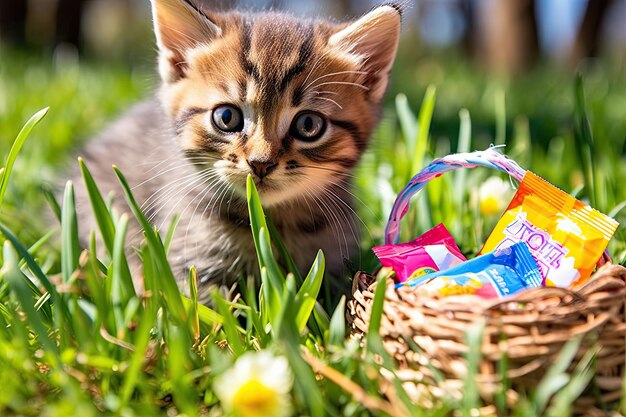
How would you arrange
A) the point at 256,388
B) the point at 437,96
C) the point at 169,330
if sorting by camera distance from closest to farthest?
the point at 256,388 → the point at 169,330 → the point at 437,96

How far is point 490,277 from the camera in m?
1.33

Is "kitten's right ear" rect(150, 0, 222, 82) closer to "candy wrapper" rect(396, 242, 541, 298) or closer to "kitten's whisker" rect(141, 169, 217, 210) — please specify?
"kitten's whisker" rect(141, 169, 217, 210)

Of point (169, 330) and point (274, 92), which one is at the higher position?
point (274, 92)

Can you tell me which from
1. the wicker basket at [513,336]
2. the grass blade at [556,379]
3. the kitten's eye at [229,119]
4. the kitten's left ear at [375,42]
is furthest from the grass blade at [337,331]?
the kitten's left ear at [375,42]

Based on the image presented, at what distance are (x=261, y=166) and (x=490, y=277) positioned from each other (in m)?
0.59

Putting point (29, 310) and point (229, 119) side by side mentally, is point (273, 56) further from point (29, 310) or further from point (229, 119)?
point (29, 310)

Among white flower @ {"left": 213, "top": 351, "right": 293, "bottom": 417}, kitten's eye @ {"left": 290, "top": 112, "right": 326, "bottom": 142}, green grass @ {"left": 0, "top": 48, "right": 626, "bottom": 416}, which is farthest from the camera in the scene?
kitten's eye @ {"left": 290, "top": 112, "right": 326, "bottom": 142}

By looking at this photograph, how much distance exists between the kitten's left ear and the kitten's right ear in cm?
35

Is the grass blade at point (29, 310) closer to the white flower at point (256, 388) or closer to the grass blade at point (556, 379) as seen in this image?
the white flower at point (256, 388)

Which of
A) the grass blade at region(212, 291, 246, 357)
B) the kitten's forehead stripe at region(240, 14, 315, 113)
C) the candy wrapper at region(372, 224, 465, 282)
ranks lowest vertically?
the grass blade at region(212, 291, 246, 357)

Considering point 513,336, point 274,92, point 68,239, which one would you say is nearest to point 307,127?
point 274,92

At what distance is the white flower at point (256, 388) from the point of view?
3.26ft

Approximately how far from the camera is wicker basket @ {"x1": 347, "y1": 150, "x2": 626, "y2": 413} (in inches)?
44.3

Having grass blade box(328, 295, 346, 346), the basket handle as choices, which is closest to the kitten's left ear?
the basket handle
